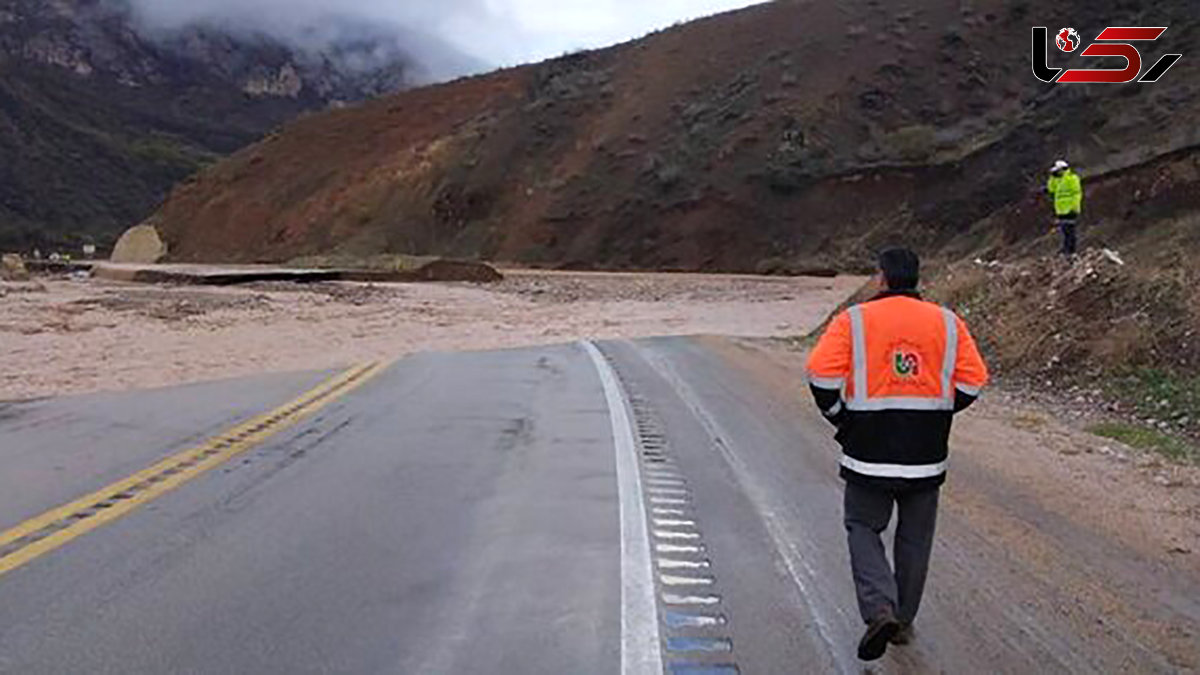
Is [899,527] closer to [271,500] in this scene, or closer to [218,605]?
[218,605]

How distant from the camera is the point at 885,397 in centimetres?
491

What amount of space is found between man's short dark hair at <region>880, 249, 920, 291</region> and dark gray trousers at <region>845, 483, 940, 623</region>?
795 mm

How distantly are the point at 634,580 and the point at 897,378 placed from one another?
1762 millimetres

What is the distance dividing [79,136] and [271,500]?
122416mm

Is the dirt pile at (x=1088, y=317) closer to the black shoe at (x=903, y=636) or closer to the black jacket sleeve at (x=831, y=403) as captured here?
the black shoe at (x=903, y=636)

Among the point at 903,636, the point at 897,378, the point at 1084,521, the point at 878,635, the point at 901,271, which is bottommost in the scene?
the point at 1084,521

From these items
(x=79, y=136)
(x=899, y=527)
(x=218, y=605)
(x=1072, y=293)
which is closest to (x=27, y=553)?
(x=218, y=605)

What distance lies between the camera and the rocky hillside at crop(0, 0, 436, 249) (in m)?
108

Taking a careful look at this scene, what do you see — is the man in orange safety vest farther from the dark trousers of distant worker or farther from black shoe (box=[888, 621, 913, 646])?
the dark trousers of distant worker

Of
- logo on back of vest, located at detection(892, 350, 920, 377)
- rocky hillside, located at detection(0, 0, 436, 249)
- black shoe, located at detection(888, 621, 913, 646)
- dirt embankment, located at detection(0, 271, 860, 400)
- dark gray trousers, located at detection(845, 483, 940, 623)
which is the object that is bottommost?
dirt embankment, located at detection(0, 271, 860, 400)

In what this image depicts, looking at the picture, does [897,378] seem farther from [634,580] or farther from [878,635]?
[634,580]

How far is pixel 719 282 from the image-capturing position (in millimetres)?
42156

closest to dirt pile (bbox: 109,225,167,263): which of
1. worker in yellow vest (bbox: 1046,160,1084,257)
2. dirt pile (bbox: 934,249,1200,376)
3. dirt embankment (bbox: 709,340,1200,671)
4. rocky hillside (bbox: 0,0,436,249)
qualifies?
rocky hillside (bbox: 0,0,436,249)

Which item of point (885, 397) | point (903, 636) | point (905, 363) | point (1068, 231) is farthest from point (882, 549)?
→ point (1068, 231)
